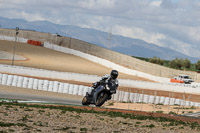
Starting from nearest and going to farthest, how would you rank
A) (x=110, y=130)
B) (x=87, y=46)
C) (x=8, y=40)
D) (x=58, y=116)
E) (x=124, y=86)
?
(x=110, y=130), (x=58, y=116), (x=124, y=86), (x=87, y=46), (x=8, y=40)

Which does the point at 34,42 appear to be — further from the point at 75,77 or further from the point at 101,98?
the point at 101,98

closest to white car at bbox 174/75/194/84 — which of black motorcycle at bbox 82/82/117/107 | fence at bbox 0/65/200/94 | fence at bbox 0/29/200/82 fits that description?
fence at bbox 0/29/200/82

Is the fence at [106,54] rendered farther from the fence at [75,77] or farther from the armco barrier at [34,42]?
the fence at [75,77]

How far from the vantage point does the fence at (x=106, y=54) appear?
7362 centimetres

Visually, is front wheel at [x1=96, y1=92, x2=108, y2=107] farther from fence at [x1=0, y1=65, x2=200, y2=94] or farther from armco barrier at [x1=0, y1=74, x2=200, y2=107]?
fence at [x1=0, y1=65, x2=200, y2=94]

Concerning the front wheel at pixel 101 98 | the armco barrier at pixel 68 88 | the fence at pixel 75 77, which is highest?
the fence at pixel 75 77

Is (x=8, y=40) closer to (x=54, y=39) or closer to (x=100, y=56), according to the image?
(x=54, y=39)

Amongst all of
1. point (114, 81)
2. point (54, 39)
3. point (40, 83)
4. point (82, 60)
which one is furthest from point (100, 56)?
point (114, 81)

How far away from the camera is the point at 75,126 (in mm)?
17906

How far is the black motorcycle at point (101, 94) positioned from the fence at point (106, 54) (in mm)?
47460

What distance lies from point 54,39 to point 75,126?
91.3 m

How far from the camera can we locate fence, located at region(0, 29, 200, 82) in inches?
2899

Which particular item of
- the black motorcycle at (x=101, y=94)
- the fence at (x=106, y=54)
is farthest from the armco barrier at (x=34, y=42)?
the black motorcycle at (x=101, y=94)

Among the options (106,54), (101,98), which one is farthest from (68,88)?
(106,54)
